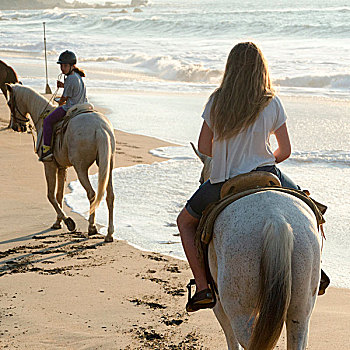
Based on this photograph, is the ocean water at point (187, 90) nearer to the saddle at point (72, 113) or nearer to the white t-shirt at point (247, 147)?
A: the saddle at point (72, 113)

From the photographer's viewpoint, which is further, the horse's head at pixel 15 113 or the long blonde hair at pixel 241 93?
the horse's head at pixel 15 113

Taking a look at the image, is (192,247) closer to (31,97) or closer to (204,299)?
(204,299)

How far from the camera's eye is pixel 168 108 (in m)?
18.2

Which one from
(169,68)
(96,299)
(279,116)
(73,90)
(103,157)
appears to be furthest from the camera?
(169,68)

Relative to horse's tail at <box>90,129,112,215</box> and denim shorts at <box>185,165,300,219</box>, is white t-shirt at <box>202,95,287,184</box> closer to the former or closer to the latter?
denim shorts at <box>185,165,300,219</box>

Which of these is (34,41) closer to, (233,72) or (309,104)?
(309,104)

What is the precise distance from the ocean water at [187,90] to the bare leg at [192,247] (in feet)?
9.65

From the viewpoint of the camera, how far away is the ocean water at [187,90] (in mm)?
8406

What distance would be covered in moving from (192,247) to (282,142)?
0.83 meters

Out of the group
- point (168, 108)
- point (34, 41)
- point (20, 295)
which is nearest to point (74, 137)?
point (20, 295)

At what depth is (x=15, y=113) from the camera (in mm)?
8500

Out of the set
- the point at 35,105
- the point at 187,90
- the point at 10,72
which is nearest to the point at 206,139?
the point at 35,105

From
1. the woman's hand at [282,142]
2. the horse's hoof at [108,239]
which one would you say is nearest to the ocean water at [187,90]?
the horse's hoof at [108,239]

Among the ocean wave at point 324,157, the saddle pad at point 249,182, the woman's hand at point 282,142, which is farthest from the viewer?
the ocean wave at point 324,157
